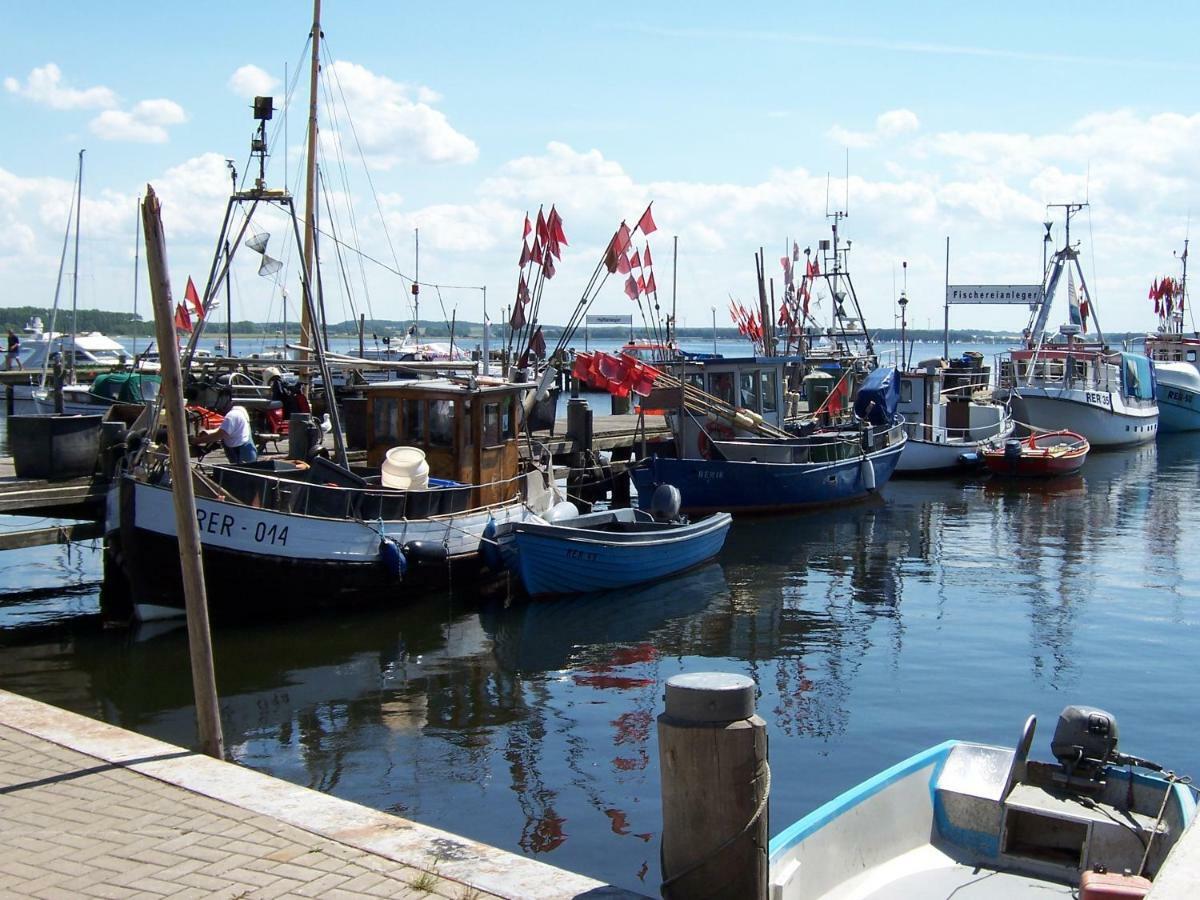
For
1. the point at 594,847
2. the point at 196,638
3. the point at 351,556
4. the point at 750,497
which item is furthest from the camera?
the point at 750,497

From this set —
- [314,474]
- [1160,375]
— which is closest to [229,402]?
[314,474]

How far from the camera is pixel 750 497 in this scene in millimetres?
25812

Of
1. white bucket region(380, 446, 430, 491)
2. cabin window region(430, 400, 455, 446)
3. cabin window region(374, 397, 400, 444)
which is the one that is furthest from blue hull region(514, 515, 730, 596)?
cabin window region(374, 397, 400, 444)

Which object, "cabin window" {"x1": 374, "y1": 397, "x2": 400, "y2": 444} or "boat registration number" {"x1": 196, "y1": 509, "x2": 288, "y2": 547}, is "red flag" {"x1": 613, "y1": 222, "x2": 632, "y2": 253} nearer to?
"cabin window" {"x1": 374, "y1": 397, "x2": 400, "y2": 444}

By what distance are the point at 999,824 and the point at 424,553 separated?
395 inches

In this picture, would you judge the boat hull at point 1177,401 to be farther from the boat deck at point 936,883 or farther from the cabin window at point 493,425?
the boat deck at point 936,883

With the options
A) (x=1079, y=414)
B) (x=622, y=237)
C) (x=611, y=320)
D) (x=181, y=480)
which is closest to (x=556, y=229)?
(x=622, y=237)

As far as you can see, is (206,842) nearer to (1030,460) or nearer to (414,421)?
(414,421)

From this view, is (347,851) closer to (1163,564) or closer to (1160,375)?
(1163,564)

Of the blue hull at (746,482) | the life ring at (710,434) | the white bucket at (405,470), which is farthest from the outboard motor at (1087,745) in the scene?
the life ring at (710,434)

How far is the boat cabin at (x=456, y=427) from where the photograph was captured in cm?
1800

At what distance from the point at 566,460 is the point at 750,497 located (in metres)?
4.04

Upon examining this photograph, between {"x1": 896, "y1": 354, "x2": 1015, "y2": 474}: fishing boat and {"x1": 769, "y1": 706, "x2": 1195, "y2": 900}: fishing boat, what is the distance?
26464 millimetres

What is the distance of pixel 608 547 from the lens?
1788 centimetres
